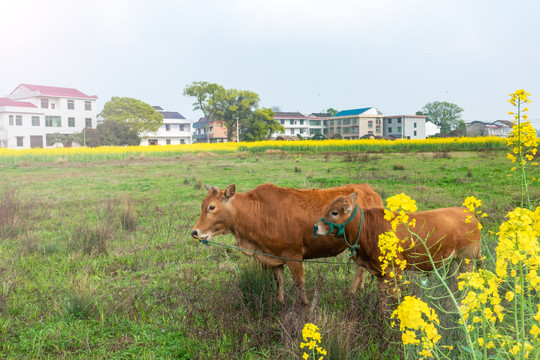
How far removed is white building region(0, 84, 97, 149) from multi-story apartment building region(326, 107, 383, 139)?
50.7 meters

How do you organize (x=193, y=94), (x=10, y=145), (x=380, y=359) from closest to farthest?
(x=380, y=359)
(x=10, y=145)
(x=193, y=94)

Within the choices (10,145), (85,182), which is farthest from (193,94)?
(85,182)

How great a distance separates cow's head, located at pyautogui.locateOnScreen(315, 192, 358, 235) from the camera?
4.55 m

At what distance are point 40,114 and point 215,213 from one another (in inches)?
2557

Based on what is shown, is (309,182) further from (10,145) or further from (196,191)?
(10,145)

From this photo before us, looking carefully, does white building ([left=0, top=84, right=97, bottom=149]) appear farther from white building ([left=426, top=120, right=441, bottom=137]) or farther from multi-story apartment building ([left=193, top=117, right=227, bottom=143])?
white building ([left=426, top=120, right=441, bottom=137])

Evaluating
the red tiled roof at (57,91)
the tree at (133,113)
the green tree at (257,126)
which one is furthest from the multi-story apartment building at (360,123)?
the red tiled roof at (57,91)

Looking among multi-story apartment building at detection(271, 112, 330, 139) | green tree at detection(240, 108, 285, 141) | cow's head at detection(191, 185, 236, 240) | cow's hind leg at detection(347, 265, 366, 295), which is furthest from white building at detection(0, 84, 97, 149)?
cow's hind leg at detection(347, 265, 366, 295)

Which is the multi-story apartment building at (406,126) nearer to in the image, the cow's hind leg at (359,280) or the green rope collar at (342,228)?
the cow's hind leg at (359,280)

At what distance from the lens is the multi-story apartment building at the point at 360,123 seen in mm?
99688

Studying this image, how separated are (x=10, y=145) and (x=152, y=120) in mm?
20625

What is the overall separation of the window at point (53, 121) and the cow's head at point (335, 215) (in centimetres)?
6711

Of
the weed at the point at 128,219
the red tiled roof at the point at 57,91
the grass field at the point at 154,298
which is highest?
the red tiled roof at the point at 57,91

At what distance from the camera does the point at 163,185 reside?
16531 millimetres
